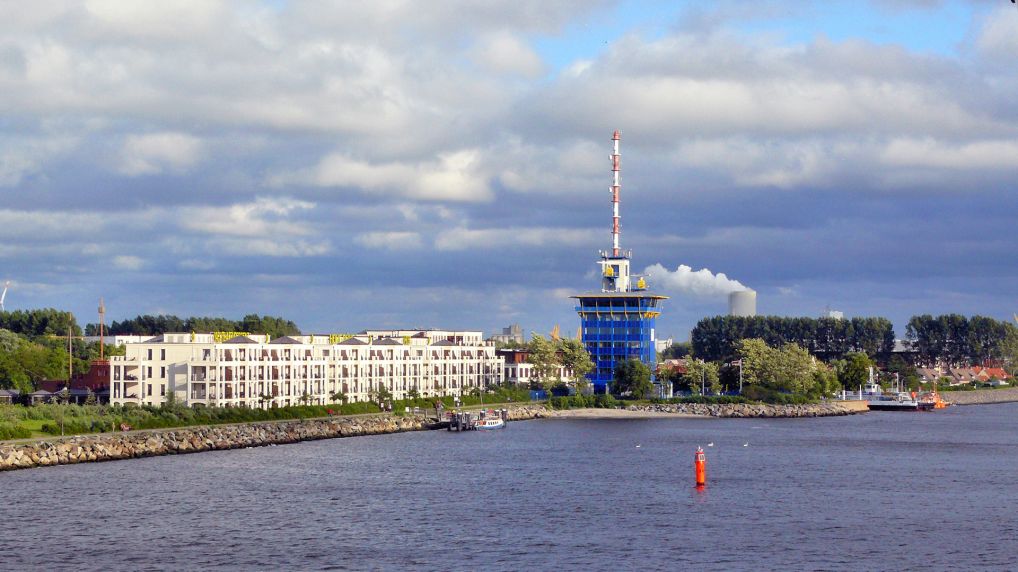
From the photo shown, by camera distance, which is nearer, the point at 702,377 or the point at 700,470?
the point at 700,470

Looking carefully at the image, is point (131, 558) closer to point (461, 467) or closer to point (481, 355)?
point (461, 467)

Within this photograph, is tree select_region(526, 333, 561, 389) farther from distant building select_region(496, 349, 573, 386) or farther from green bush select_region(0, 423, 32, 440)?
green bush select_region(0, 423, 32, 440)

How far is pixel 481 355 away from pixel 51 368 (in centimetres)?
5741

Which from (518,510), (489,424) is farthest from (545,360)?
(518,510)

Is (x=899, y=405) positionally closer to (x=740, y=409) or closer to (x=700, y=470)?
(x=740, y=409)

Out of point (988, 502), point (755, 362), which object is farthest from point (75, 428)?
point (755, 362)

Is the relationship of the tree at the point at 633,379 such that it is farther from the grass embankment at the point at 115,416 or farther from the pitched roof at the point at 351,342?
the grass embankment at the point at 115,416

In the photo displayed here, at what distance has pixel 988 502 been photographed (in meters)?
70.8

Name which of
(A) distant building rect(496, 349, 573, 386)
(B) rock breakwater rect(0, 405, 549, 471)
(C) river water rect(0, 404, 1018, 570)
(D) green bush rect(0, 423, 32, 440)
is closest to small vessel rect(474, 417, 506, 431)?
(B) rock breakwater rect(0, 405, 549, 471)

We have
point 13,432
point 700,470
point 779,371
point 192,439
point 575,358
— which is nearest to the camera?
point 700,470

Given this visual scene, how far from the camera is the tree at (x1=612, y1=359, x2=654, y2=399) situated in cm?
17125

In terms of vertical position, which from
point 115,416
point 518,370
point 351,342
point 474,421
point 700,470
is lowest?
point 700,470

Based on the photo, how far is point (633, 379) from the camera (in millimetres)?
171125

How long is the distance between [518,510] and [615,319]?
4513 inches
